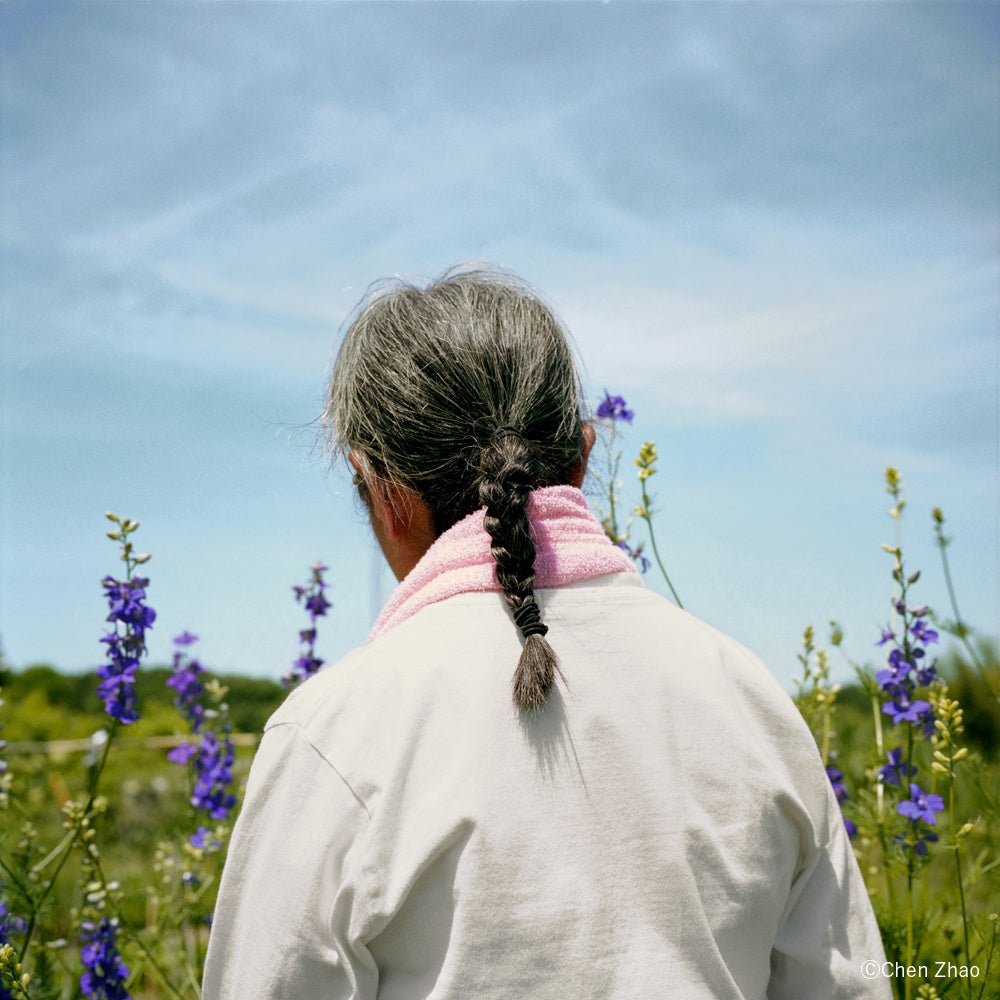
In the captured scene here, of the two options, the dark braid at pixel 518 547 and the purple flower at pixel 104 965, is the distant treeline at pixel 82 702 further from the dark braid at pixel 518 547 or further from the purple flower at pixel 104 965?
the dark braid at pixel 518 547

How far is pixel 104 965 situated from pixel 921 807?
2.19 m

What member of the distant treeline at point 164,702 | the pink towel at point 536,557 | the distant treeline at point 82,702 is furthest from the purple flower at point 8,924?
the distant treeline at point 82,702

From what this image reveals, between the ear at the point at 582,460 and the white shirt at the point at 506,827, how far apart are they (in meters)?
0.34

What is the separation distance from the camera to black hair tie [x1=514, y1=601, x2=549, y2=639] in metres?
1.63

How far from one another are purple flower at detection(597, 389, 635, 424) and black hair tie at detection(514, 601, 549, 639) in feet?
5.26

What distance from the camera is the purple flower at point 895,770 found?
9.19 ft

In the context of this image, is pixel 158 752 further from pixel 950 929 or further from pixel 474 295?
pixel 474 295

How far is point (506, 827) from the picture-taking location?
1.54m

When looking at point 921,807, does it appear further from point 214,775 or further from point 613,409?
point 214,775

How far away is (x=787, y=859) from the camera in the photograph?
5.76ft

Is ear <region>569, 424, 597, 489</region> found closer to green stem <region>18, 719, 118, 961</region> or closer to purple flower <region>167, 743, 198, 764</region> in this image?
green stem <region>18, 719, 118, 961</region>

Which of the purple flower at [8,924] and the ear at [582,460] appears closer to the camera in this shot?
the ear at [582,460]

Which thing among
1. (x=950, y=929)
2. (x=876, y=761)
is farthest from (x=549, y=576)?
(x=950, y=929)

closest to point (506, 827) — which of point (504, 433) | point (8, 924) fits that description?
point (504, 433)
